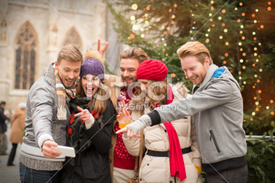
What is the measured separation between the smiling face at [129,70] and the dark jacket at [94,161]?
0.56 metres

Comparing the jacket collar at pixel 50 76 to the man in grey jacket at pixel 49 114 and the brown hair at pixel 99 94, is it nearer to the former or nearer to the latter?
the man in grey jacket at pixel 49 114

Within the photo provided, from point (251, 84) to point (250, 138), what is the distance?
1.13 m

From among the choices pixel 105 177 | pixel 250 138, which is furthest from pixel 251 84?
pixel 105 177

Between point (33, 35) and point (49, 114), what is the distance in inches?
766

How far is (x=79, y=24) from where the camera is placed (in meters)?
18.0

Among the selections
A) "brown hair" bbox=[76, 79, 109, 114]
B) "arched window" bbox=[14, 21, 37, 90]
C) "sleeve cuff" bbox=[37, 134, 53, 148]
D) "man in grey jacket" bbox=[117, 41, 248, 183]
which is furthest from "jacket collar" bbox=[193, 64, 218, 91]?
"arched window" bbox=[14, 21, 37, 90]

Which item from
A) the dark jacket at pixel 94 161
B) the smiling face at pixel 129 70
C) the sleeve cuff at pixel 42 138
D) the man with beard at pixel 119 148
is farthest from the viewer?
the smiling face at pixel 129 70

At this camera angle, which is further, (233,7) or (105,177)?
(233,7)

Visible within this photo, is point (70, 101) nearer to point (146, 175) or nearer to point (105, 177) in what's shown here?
point (105, 177)

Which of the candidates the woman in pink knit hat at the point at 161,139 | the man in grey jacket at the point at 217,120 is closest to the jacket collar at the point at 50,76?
the woman in pink knit hat at the point at 161,139

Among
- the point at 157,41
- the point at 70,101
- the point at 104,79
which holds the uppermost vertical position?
the point at 157,41

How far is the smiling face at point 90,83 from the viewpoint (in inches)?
82.4

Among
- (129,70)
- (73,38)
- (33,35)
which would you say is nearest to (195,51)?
(129,70)

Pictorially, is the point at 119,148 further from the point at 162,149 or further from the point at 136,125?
the point at 136,125
